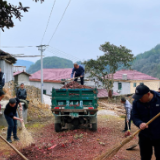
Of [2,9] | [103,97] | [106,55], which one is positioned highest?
[106,55]

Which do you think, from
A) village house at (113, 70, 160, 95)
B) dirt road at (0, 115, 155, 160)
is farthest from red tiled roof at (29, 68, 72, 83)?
dirt road at (0, 115, 155, 160)

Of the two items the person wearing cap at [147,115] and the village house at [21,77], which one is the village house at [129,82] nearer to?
the village house at [21,77]

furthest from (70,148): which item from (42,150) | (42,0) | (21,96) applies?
(21,96)

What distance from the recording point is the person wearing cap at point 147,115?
371 centimetres

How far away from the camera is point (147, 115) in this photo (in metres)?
3.91

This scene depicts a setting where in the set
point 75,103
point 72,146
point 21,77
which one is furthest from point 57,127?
point 21,77

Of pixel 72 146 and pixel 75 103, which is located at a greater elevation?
pixel 75 103

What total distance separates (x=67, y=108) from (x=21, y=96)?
11.5 feet

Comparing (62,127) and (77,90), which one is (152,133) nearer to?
(77,90)

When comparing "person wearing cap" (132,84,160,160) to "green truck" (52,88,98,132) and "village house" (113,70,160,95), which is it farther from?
"village house" (113,70,160,95)

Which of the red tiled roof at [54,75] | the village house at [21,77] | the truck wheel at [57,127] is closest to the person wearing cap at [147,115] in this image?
the truck wheel at [57,127]

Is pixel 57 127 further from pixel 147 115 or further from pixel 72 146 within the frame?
pixel 147 115

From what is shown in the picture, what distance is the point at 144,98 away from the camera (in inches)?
146

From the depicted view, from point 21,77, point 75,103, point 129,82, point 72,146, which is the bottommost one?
point 72,146
